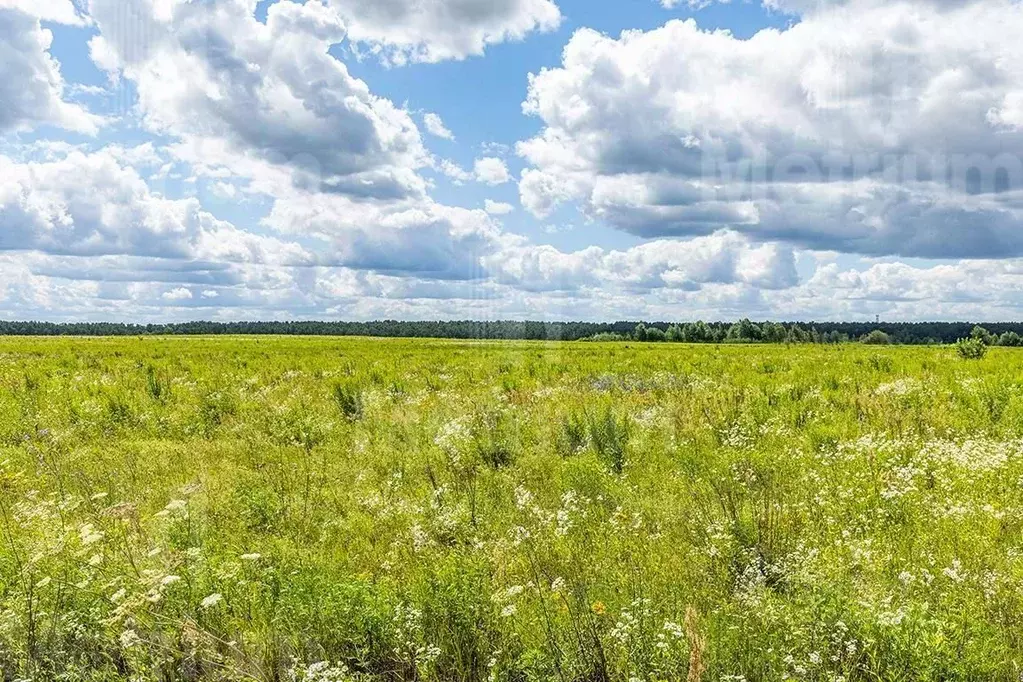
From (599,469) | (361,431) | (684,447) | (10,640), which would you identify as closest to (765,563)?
(599,469)

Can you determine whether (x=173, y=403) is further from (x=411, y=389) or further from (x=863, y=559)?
(x=863, y=559)

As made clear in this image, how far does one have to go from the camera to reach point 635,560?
539 centimetres

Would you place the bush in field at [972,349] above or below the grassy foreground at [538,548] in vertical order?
above

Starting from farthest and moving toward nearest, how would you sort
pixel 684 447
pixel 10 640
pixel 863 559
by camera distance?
pixel 684 447, pixel 863 559, pixel 10 640

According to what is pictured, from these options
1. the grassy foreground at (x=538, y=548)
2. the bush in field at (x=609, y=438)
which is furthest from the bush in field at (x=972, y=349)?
the bush in field at (x=609, y=438)

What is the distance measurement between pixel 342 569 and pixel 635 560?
98.9 inches

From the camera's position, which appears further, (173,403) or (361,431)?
(173,403)

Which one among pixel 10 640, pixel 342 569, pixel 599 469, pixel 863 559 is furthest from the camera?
pixel 599 469

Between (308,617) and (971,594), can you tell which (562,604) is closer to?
(308,617)

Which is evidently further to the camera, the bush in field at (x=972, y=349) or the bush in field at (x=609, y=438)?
the bush in field at (x=972, y=349)

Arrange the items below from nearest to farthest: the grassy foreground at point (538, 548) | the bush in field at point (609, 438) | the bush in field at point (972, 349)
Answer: the grassy foreground at point (538, 548) → the bush in field at point (609, 438) → the bush in field at point (972, 349)

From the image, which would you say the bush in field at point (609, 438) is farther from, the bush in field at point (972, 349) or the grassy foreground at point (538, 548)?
the bush in field at point (972, 349)

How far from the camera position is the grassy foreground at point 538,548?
4039 mm

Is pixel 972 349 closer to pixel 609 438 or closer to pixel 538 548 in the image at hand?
pixel 609 438
